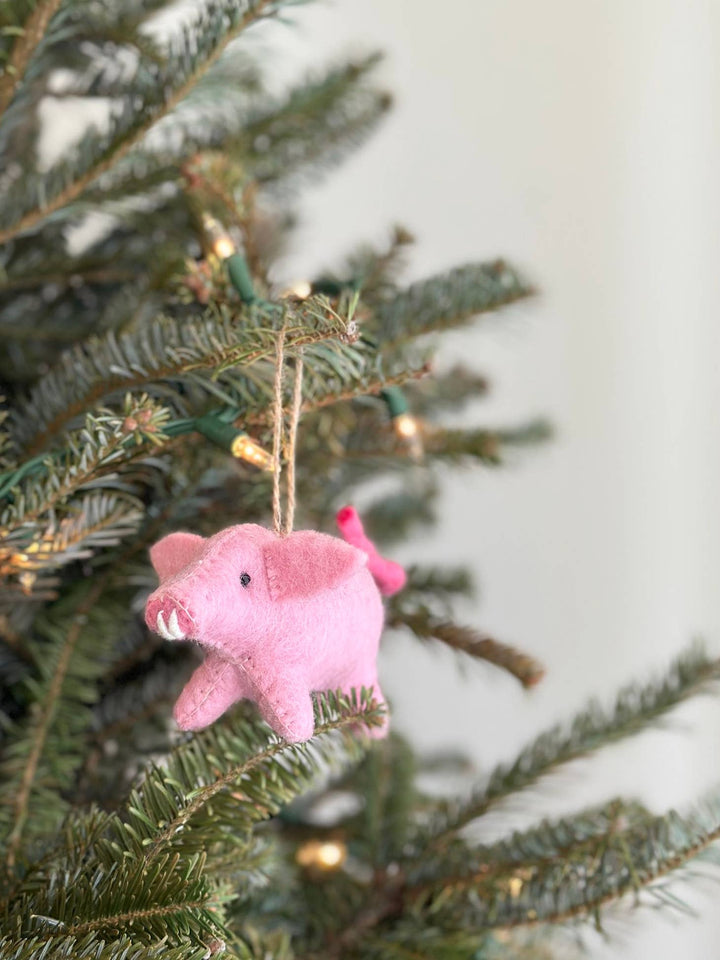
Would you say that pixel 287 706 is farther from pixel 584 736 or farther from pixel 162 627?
pixel 584 736

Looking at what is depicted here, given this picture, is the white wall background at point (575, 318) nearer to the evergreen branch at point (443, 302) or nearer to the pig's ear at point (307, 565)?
the evergreen branch at point (443, 302)

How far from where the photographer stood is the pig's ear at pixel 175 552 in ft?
0.93

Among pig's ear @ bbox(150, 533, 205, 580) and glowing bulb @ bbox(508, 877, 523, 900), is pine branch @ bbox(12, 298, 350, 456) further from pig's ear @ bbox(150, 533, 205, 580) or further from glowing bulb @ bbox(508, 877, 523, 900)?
glowing bulb @ bbox(508, 877, 523, 900)

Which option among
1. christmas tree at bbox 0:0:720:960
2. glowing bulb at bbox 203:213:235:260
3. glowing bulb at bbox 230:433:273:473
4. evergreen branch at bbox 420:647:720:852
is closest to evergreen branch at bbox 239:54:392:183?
christmas tree at bbox 0:0:720:960

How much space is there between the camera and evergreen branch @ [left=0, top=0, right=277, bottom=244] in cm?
34

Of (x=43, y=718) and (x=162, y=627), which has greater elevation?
(x=162, y=627)

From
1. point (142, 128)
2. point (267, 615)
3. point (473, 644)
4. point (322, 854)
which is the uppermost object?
point (142, 128)

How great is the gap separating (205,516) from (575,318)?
20.7 inches

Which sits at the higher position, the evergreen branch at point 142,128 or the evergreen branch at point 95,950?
the evergreen branch at point 142,128

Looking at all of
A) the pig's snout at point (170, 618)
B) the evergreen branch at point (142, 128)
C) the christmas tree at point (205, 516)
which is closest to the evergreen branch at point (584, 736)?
the christmas tree at point (205, 516)

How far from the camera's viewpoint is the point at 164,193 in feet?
1.62

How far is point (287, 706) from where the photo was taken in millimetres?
266

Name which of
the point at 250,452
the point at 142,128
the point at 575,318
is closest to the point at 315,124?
the point at 142,128

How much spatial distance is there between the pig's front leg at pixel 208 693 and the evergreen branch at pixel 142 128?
215mm
